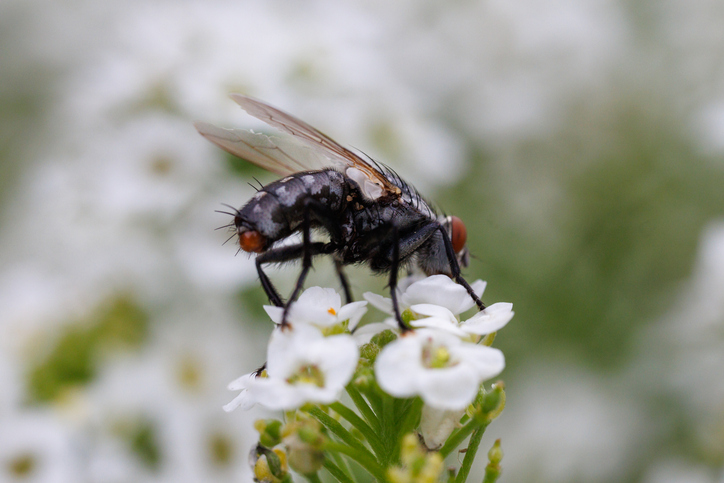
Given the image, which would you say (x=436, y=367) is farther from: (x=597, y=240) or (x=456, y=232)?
(x=597, y=240)

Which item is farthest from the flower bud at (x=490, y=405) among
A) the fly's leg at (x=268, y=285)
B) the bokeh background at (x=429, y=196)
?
the bokeh background at (x=429, y=196)

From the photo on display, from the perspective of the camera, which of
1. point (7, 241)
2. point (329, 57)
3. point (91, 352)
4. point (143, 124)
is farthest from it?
point (7, 241)

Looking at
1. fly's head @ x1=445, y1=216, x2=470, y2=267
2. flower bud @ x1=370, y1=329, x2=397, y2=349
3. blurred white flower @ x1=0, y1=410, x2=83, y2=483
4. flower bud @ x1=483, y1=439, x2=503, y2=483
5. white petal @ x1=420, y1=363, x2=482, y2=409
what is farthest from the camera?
blurred white flower @ x1=0, y1=410, x2=83, y2=483

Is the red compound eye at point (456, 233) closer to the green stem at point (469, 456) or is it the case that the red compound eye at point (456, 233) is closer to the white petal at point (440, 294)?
the white petal at point (440, 294)

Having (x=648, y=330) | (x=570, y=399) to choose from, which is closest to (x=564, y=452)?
(x=570, y=399)

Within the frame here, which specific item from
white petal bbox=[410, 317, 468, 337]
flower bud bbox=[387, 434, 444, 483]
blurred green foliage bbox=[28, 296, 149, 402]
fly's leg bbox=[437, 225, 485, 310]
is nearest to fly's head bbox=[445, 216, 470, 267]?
fly's leg bbox=[437, 225, 485, 310]

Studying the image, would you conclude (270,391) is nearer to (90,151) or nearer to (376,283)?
(376,283)

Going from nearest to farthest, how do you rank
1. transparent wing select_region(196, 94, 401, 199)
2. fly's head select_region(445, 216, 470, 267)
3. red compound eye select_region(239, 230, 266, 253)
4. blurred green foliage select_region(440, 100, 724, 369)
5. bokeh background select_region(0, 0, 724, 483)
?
red compound eye select_region(239, 230, 266, 253), transparent wing select_region(196, 94, 401, 199), fly's head select_region(445, 216, 470, 267), bokeh background select_region(0, 0, 724, 483), blurred green foliage select_region(440, 100, 724, 369)

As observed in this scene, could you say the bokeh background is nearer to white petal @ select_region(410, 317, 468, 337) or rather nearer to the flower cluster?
the flower cluster
